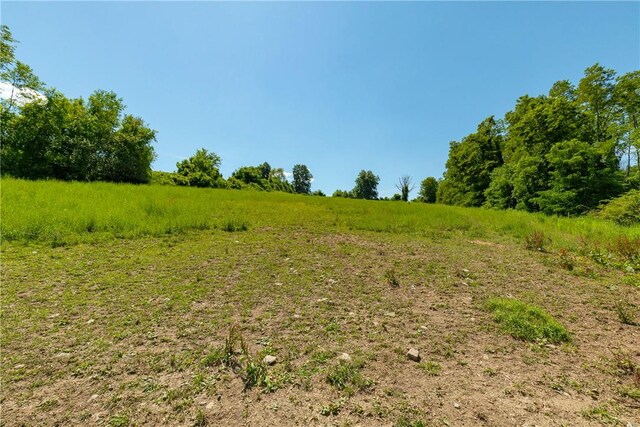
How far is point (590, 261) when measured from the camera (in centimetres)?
668

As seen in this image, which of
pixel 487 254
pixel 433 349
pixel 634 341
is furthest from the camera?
pixel 487 254

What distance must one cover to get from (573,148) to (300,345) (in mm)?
27271

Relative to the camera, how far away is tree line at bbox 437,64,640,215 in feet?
60.7

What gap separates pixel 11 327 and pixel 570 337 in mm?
7134

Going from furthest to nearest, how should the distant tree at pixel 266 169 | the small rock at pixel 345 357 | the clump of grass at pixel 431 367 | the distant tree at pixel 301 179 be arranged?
1. the distant tree at pixel 301 179
2. the distant tree at pixel 266 169
3. the small rock at pixel 345 357
4. the clump of grass at pixel 431 367

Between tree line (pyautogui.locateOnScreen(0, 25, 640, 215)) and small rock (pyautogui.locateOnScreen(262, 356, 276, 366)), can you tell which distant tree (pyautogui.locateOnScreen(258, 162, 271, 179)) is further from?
small rock (pyautogui.locateOnScreen(262, 356, 276, 366))

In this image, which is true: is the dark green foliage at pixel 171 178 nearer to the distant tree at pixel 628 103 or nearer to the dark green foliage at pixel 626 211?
the dark green foliage at pixel 626 211

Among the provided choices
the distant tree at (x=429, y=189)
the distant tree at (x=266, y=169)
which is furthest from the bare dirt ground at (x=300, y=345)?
the distant tree at (x=266, y=169)

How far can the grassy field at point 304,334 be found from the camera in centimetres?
206

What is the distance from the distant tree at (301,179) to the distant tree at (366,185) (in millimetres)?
17589

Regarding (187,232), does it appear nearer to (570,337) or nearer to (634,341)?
(570,337)

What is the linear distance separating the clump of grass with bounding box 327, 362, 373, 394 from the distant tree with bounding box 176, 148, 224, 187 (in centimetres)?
4295

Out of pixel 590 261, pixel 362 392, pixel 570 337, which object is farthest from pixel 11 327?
pixel 590 261

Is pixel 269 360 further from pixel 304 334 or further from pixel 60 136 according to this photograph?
pixel 60 136
